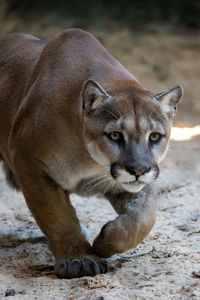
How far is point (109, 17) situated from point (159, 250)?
24.3 ft

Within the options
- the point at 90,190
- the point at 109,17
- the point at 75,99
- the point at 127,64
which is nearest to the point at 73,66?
the point at 75,99

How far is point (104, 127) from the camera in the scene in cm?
370

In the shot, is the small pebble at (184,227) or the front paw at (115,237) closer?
the front paw at (115,237)

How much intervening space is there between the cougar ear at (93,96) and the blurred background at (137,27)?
15.7ft

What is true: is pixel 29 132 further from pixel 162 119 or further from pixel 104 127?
pixel 162 119

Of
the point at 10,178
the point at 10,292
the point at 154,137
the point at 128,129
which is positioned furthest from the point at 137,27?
the point at 10,292

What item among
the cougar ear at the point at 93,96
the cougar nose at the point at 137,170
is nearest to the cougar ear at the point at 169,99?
the cougar ear at the point at 93,96

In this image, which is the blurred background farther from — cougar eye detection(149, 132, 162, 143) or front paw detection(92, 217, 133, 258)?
front paw detection(92, 217, 133, 258)

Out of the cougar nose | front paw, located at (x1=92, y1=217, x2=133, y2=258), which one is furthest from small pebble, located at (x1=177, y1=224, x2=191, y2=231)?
the cougar nose

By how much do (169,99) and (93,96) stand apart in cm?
53

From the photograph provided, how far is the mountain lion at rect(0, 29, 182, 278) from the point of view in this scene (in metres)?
3.61

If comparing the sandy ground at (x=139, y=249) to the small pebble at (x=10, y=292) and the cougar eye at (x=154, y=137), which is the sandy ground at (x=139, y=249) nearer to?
the small pebble at (x=10, y=292)

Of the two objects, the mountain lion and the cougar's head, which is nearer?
the cougar's head

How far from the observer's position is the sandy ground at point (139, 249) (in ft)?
11.1
